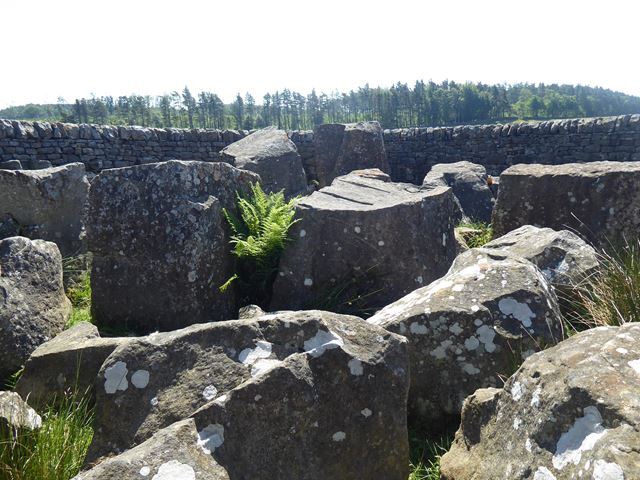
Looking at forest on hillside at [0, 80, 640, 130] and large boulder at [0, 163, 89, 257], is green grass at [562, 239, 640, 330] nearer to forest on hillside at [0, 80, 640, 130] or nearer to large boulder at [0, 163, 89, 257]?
large boulder at [0, 163, 89, 257]

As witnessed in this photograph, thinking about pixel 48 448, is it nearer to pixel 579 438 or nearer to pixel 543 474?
pixel 543 474

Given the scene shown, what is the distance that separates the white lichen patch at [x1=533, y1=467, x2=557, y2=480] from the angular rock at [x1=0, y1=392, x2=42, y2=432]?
2.77 meters

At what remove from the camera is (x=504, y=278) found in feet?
13.5

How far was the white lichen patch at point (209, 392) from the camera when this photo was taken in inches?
116

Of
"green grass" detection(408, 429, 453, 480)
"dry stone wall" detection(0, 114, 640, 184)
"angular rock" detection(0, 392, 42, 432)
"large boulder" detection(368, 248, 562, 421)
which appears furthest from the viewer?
"dry stone wall" detection(0, 114, 640, 184)

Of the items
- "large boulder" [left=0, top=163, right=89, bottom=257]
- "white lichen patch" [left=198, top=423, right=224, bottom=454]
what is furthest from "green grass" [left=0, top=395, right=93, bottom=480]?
"large boulder" [left=0, top=163, right=89, bottom=257]

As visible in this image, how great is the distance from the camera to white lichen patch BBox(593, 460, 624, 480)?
6.38ft

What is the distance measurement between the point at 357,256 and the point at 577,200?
9.72ft

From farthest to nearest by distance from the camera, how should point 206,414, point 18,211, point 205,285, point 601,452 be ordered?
point 18,211 → point 205,285 → point 206,414 → point 601,452

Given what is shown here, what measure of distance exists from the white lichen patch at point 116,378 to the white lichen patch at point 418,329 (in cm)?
187

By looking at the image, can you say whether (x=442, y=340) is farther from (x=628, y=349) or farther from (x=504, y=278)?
(x=628, y=349)

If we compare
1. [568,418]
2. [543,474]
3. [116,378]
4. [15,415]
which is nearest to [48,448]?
[15,415]

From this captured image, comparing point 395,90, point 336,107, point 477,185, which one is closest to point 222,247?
point 477,185

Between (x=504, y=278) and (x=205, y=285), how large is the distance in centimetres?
290
